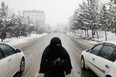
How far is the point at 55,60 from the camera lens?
4.58 m

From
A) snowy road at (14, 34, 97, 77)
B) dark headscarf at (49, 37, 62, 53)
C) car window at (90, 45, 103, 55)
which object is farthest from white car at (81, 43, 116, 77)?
dark headscarf at (49, 37, 62, 53)

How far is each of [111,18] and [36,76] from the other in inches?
1481

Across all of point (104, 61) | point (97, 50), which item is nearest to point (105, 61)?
point (104, 61)

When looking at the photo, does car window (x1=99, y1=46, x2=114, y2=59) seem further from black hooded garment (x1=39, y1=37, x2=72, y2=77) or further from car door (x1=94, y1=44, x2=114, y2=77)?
black hooded garment (x1=39, y1=37, x2=72, y2=77)

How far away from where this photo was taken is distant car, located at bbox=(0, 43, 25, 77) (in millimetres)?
6669

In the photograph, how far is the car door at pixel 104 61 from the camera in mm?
6404

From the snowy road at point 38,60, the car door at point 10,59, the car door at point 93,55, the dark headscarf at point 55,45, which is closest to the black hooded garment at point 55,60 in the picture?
the dark headscarf at point 55,45

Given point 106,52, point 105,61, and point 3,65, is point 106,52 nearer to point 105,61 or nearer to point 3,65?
point 105,61

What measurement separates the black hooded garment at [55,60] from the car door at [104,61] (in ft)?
6.42

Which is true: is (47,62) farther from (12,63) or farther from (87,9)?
(87,9)

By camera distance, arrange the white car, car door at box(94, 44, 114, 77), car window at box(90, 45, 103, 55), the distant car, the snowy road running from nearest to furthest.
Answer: the white car, car door at box(94, 44, 114, 77), the distant car, car window at box(90, 45, 103, 55), the snowy road

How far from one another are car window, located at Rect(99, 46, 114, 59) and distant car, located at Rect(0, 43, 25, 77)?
3117mm

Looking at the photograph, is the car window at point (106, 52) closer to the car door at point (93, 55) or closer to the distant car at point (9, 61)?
the car door at point (93, 55)

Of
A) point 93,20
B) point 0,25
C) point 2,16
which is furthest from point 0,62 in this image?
point 93,20
